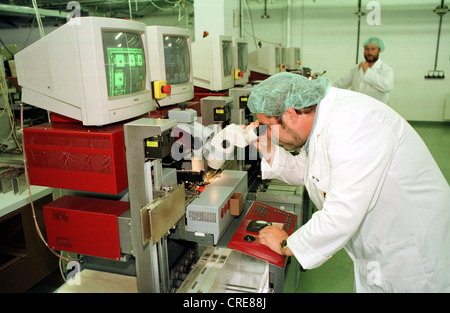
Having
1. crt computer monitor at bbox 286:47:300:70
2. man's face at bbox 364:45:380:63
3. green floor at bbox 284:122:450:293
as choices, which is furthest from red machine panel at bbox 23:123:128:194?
crt computer monitor at bbox 286:47:300:70

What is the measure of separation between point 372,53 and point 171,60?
326 cm

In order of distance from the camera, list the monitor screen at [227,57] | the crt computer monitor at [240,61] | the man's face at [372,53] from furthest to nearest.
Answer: the man's face at [372,53] < the crt computer monitor at [240,61] < the monitor screen at [227,57]

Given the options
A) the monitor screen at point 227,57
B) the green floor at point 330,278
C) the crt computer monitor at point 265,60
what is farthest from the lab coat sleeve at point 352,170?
the crt computer monitor at point 265,60

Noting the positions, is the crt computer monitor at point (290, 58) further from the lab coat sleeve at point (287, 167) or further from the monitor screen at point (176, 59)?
the lab coat sleeve at point (287, 167)

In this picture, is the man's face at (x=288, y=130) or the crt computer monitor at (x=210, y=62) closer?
the man's face at (x=288, y=130)

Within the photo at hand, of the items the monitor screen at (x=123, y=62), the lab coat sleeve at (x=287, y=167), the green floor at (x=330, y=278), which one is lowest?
the green floor at (x=330, y=278)

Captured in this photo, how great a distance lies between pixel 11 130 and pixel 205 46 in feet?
5.28

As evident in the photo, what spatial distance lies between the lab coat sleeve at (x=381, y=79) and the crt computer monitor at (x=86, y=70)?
340 cm

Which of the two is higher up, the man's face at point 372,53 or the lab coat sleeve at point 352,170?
the man's face at point 372,53

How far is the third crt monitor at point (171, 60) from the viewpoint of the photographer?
1479 mm

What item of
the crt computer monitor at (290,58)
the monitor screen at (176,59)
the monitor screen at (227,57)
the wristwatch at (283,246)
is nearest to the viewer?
the wristwatch at (283,246)

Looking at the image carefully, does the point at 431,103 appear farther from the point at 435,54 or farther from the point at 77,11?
the point at 77,11

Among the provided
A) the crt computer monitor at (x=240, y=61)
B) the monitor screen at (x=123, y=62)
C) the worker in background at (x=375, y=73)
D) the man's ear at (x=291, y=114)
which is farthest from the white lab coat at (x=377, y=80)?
the monitor screen at (x=123, y=62)

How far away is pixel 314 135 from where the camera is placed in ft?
3.88
